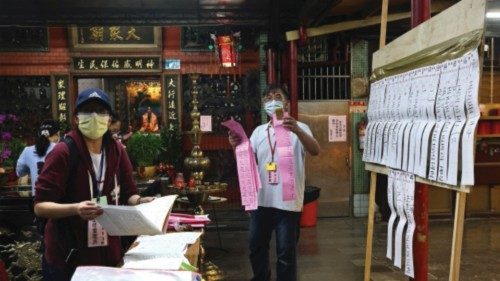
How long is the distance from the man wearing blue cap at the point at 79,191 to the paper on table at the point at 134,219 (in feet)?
0.63

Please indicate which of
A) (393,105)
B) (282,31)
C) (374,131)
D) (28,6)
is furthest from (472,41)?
(28,6)

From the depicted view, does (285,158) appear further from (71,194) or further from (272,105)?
(71,194)

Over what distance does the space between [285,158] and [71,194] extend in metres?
2.20

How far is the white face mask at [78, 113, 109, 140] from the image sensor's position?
292cm

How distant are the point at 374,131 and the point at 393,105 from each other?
0.38 metres

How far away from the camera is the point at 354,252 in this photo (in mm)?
7465

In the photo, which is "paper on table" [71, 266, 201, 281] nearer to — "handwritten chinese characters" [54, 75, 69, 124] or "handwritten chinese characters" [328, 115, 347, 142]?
"handwritten chinese characters" [328, 115, 347, 142]

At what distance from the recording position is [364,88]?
9.82 meters

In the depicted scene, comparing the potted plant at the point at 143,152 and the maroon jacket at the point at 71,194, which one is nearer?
the maroon jacket at the point at 71,194

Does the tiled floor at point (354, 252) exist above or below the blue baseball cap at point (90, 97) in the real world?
below

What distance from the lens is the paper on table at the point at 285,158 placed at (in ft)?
14.7

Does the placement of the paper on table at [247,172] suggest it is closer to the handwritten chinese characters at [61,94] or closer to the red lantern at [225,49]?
the red lantern at [225,49]

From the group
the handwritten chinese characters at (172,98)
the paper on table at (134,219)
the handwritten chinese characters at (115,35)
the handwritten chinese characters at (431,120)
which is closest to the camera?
the handwritten chinese characters at (431,120)

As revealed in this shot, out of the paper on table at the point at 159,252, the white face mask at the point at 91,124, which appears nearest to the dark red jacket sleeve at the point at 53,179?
the white face mask at the point at 91,124
